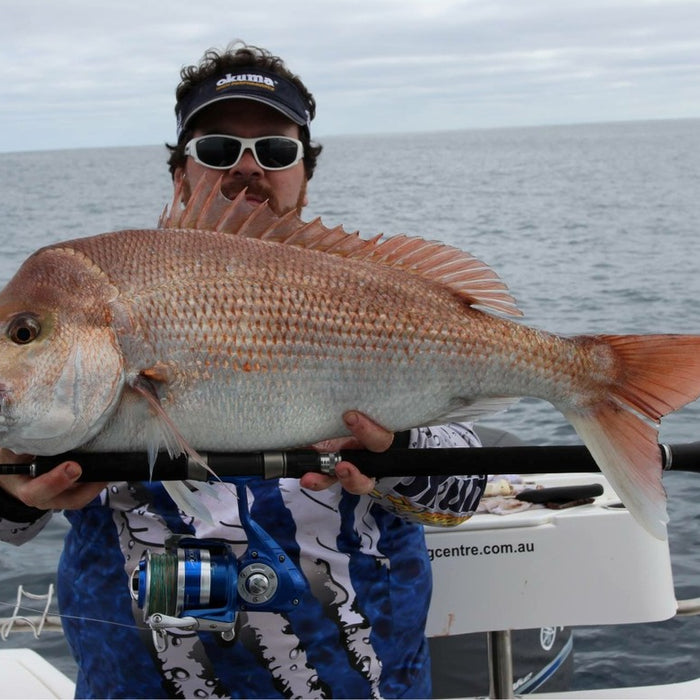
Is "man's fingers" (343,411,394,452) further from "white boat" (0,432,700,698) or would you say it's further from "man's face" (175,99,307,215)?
"white boat" (0,432,700,698)

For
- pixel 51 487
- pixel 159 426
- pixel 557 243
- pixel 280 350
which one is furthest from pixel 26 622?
pixel 557 243

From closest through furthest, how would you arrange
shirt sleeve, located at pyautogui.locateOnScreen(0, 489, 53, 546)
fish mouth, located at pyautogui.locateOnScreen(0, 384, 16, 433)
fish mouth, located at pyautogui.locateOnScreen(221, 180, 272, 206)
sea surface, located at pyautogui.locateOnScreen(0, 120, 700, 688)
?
fish mouth, located at pyautogui.locateOnScreen(0, 384, 16, 433)
shirt sleeve, located at pyautogui.locateOnScreen(0, 489, 53, 546)
fish mouth, located at pyautogui.locateOnScreen(221, 180, 272, 206)
sea surface, located at pyautogui.locateOnScreen(0, 120, 700, 688)

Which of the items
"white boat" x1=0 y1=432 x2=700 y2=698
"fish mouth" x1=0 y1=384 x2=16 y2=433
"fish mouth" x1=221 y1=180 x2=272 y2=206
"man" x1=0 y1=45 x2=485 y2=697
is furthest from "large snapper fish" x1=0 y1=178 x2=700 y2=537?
"white boat" x1=0 y1=432 x2=700 y2=698

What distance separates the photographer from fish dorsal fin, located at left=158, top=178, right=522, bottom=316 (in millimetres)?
2178

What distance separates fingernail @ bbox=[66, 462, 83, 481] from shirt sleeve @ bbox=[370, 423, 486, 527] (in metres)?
0.78

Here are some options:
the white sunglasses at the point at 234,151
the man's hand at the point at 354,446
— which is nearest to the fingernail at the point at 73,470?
the man's hand at the point at 354,446

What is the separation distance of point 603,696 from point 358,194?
117 ft

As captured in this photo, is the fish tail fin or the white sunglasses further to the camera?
the white sunglasses

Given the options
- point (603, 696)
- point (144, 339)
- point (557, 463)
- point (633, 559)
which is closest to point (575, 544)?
point (633, 559)

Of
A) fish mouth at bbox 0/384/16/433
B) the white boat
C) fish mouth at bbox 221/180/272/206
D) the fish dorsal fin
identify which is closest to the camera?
fish mouth at bbox 0/384/16/433

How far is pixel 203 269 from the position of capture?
209 cm

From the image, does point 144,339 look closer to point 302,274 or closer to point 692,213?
point 302,274

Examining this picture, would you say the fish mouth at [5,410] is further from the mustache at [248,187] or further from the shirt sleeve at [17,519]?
the mustache at [248,187]

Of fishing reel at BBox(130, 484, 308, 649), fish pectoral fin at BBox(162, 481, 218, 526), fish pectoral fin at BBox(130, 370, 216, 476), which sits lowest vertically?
fishing reel at BBox(130, 484, 308, 649)
